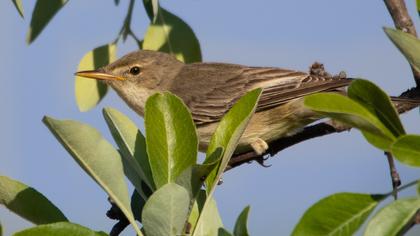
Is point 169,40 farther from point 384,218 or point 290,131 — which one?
point 384,218

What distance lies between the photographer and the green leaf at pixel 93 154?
2.20 m

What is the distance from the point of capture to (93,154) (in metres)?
2.23

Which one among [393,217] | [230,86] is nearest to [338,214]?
[393,217]

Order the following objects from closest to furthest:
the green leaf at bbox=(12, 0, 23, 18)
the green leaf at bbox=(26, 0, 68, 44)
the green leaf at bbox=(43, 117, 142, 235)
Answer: the green leaf at bbox=(43, 117, 142, 235) → the green leaf at bbox=(12, 0, 23, 18) → the green leaf at bbox=(26, 0, 68, 44)

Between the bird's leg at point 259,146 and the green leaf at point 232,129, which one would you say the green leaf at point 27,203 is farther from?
the bird's leg at point 259,146

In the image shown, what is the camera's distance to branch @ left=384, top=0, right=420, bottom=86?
10.0 ft

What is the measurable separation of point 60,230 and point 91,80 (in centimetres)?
267

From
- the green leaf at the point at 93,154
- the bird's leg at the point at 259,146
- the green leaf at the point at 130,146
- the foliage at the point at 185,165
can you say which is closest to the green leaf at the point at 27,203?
the foliage at the point at 185,165

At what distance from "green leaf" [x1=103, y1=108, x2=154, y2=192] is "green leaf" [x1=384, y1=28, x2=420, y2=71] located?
818mm

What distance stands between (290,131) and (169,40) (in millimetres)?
1378

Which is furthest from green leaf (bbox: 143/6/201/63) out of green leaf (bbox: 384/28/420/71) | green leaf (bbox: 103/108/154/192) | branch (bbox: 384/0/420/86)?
green leaf (bbox: 384/28/420/71)

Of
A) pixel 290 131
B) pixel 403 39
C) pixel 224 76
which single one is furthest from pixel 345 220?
pixel 224 76

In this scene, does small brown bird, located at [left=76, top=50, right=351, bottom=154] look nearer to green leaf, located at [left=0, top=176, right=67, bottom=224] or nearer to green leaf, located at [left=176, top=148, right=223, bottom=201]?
green leaf, located at [left=0, top=176, right=67, bottom=224]

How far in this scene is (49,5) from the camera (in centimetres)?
386
